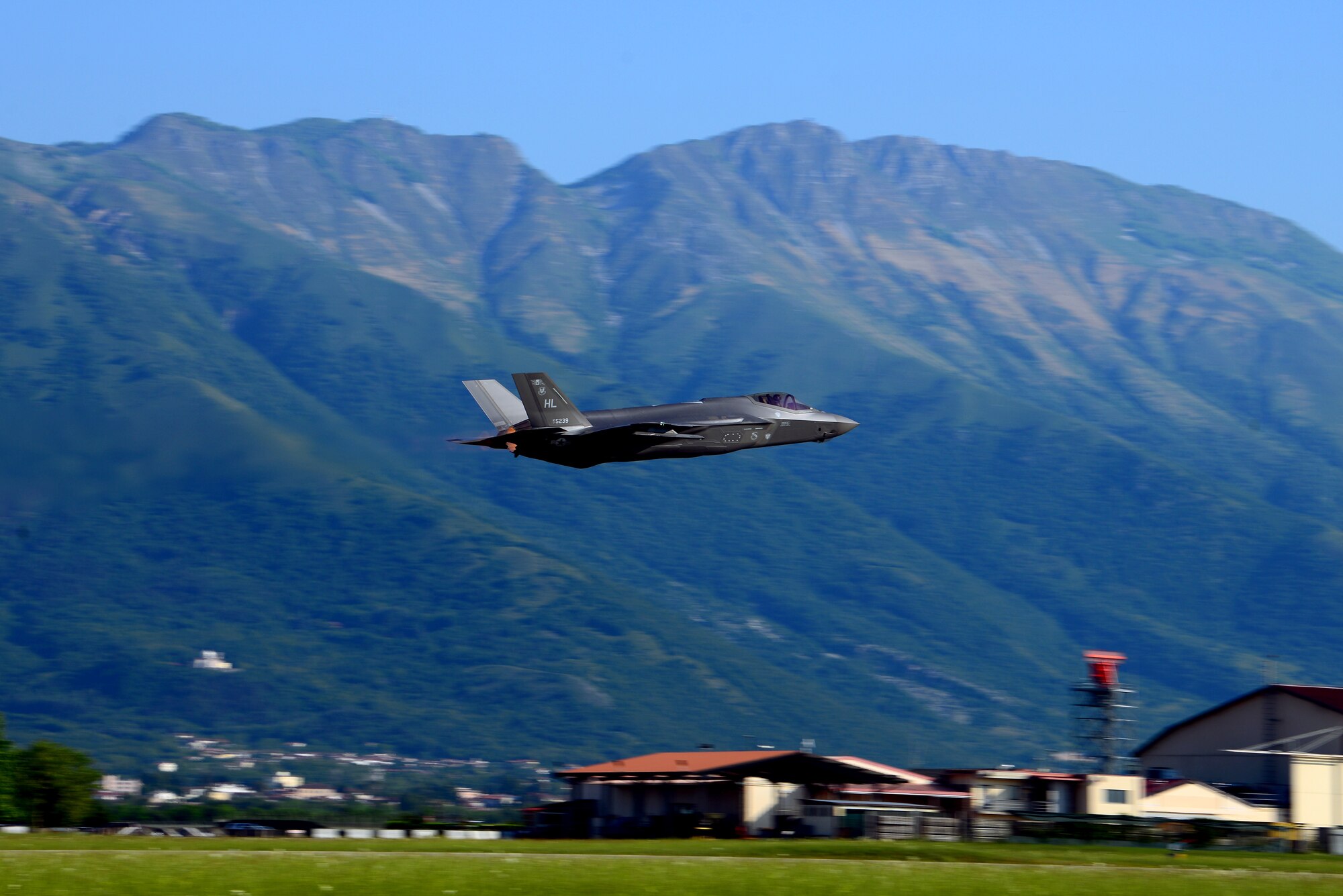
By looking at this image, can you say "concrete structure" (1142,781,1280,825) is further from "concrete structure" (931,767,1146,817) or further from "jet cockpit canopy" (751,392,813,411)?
"jet cockpit canopy" (751,392,813,411)

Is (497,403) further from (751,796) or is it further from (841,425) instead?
(751,796)

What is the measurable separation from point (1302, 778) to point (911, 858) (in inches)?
2264

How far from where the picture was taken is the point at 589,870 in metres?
52.2

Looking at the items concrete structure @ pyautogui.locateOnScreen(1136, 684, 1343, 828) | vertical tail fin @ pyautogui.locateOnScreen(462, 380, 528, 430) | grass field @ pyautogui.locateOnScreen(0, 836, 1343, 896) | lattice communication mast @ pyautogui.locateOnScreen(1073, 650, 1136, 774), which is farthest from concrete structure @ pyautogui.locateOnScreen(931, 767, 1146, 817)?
vertical tail fin @ pyautogui.locateOnScreen(462, 380, 528, 430)

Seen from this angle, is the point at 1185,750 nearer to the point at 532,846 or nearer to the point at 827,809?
the point at 827,809

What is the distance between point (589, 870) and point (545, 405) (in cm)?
1791

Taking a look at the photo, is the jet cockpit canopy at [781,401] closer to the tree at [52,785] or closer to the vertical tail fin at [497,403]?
the vertical tail fin at [497,403]

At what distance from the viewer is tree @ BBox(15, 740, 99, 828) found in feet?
544

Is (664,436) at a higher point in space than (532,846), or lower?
higher

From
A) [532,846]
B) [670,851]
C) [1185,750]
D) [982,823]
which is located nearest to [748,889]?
[670,851]

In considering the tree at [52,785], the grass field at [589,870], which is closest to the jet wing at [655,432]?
the grass field at [589,870]

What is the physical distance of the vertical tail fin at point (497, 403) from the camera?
211 ft

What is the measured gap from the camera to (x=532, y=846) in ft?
245

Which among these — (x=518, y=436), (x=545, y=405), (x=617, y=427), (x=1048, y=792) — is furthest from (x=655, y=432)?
(x=1048, y=792)
